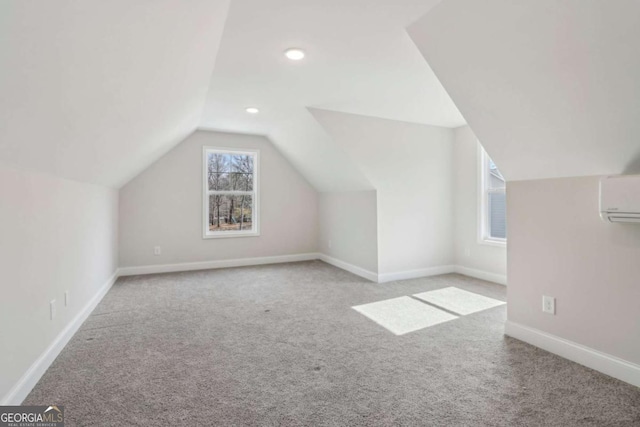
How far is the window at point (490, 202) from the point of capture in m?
4.38

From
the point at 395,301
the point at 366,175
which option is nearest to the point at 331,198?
the point at 366,175

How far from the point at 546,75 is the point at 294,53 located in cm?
164

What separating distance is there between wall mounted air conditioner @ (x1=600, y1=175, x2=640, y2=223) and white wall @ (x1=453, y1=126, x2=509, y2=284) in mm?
2478

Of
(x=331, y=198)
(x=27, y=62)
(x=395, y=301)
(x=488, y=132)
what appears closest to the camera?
(x=27, y=62)

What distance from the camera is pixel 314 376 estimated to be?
2.04 meters

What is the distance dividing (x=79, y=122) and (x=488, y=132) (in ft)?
8.75

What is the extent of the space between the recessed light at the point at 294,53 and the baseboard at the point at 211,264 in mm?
3805

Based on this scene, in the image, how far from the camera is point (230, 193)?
5605 millimetres

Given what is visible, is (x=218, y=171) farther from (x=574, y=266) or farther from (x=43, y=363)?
(x=574, y=266)

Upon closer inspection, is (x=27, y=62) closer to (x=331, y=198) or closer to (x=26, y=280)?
(x=26, y=280)

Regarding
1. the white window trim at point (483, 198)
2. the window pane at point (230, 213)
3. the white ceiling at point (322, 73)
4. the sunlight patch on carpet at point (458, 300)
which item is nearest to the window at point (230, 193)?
the window pane at point (230, 213)

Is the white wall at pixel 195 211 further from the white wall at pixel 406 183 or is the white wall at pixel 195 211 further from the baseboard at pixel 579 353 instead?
the baseboard at pixel 579 353

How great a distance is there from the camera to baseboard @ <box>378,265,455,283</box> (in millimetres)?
4430

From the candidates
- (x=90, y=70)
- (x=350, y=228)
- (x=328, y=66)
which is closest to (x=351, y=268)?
(x=350, y=228)
